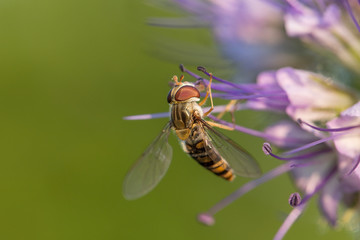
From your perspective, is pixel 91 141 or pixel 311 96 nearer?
pixel 311 96

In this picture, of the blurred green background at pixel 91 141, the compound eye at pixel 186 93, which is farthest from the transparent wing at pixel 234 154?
the blurred green background at pixel 91 141

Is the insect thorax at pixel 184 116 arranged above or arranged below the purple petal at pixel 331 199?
above

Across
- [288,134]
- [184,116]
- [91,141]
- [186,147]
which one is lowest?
[91,141]

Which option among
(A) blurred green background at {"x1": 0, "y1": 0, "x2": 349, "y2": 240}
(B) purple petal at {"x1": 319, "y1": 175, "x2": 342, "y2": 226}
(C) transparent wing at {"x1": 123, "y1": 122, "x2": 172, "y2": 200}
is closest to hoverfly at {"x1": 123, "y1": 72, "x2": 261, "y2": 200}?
(C) transparent wing at {"x1": 123, "y1": 122, "x2": 172, "y2": 200}

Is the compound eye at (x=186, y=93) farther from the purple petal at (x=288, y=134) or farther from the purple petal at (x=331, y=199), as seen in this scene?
the purple petal at (x=331, y=199)

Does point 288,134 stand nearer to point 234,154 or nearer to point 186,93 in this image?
point 234,154

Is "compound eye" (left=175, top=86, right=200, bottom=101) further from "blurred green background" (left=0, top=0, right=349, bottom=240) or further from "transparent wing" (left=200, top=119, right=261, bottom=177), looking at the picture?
"blurred green background" (left=0, top=0, right=349, bottom=240)

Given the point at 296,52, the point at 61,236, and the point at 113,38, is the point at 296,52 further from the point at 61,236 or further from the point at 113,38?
the point at 113,38

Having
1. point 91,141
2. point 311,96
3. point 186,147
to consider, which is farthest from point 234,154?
point 91,141
